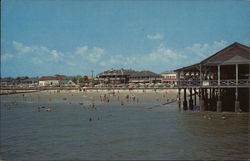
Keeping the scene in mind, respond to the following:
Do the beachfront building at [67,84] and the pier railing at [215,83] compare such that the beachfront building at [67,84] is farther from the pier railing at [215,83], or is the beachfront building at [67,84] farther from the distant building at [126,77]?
the pier railing at [215,83]

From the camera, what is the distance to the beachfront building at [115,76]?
359 ft

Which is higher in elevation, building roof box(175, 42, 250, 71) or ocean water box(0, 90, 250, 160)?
building roof box(175, 42, 250, 71)

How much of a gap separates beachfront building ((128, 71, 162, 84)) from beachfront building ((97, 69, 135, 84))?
3044mm

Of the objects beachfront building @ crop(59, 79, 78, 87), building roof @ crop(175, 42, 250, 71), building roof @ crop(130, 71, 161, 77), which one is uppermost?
building roof @ crop(130, 71, 161, 77)

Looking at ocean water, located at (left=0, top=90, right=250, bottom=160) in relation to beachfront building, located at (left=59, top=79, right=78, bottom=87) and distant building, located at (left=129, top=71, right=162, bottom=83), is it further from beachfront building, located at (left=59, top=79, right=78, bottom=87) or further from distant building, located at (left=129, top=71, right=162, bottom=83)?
beachfront building, located at (left=59, top=79, right=78, bottom=87)

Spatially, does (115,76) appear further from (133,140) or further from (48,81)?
(133,140)

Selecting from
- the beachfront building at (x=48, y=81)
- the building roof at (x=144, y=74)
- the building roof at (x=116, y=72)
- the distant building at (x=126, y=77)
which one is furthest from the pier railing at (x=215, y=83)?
the beachfront building at (x=48, y=81)

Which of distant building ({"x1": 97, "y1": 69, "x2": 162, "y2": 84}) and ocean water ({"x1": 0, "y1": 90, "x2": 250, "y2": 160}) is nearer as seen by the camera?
ocean water ({"x1": 0, "y1": 90, "x2": 250, "y2": 160})

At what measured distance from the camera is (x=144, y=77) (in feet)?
351

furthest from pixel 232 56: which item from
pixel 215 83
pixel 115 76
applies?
pixel 115 76

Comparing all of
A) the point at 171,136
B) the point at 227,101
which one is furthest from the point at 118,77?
the point at 171,136

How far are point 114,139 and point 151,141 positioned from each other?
246 cm

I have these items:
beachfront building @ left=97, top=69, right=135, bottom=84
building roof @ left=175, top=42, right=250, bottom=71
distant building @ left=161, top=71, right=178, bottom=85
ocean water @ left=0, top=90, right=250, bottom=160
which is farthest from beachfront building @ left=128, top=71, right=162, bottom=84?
A: ocean water @ left=0, top=90, right=250, bottom=160

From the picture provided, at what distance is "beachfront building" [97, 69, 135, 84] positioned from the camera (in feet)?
359
